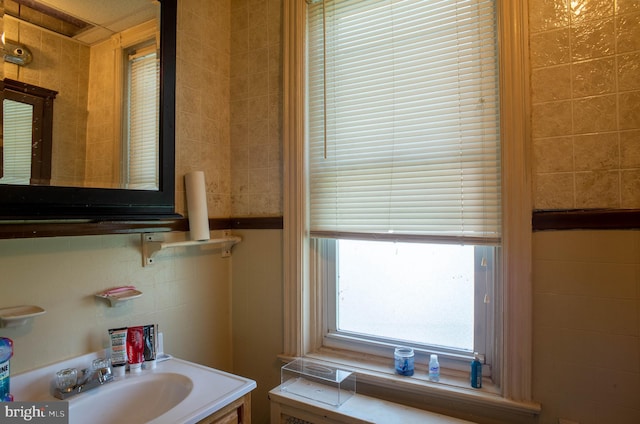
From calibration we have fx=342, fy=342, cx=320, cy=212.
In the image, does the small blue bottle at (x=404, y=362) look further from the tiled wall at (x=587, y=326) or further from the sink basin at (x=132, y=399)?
the sink basin at (x=132, y=399)

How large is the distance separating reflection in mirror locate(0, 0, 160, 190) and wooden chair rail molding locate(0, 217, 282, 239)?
0.54ft

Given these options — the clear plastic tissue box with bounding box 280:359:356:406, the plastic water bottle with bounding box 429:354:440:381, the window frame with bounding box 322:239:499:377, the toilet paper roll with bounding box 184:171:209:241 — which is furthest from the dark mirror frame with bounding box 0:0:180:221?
the plastic water bottle with bounding box 429:354:440:381

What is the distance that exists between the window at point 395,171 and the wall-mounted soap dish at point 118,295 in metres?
0.64

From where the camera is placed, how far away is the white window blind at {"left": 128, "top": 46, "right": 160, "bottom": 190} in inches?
49.1

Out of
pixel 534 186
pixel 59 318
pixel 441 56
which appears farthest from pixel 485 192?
pixel 59 318

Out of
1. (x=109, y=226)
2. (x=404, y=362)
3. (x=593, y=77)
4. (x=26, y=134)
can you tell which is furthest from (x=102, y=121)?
(x=593, y=77)

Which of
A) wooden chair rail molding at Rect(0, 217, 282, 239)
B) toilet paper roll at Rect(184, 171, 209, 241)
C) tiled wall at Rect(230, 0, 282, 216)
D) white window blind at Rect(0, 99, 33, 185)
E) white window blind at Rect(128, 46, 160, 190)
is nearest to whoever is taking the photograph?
white window blind at Rect(0, 99, 33, 185)

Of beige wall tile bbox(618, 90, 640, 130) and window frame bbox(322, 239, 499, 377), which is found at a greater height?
beige wall tile bbox(618, 90, 640, 130)

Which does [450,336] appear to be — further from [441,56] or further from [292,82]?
[292,82]

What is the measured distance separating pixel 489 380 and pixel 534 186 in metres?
0.75

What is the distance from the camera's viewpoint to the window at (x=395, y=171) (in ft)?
3.91

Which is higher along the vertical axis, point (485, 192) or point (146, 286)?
point (485, 192)

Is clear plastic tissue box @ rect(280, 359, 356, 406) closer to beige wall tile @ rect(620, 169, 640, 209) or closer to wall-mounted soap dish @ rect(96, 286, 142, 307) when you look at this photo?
wall-mounted soap dish @ rect(96, 286, 142, 307)

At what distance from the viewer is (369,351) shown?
5.10 ft
